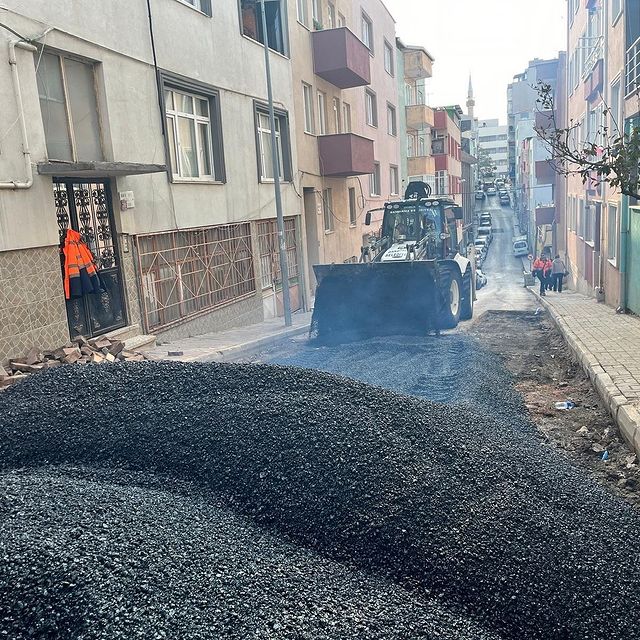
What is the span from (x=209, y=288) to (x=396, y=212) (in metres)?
4.50

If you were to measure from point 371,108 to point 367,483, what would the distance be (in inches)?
982

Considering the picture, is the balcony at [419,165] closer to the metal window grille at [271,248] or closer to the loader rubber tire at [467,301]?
the metal window grille at [271,248]

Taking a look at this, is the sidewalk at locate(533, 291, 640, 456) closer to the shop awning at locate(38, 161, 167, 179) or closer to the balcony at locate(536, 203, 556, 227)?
the shop awning at locate(38, 161, 167, 179)

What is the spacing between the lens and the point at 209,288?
44.5 feet

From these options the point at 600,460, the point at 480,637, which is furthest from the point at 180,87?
the point at 480,637

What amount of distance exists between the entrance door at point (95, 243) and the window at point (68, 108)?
0.48 m

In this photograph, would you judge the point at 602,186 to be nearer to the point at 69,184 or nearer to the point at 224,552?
the point at 69,184

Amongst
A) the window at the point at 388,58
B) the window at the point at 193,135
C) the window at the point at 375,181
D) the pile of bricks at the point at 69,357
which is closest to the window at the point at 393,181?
the window at the point at 375,181

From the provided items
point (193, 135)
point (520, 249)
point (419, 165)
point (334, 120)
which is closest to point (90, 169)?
point (193, 135)

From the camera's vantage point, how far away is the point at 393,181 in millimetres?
30453

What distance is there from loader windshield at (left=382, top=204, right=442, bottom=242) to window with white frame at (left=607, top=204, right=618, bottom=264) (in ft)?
15.1

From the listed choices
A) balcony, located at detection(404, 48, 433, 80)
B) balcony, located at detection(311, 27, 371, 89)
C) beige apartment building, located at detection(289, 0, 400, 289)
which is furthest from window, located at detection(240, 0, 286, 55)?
balcony, located at detection(404, 48, 433, 80)

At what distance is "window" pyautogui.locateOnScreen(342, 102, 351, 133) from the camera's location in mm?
23094

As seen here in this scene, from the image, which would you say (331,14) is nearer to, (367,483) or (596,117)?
(596,117)
